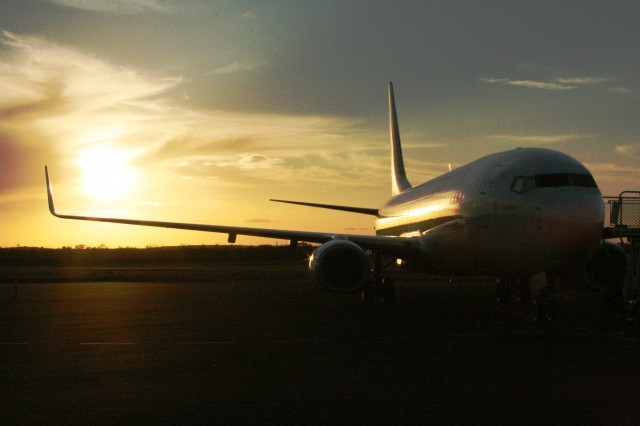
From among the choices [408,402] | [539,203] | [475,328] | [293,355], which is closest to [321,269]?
[475,328]

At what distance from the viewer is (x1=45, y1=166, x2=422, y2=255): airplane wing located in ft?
60.3

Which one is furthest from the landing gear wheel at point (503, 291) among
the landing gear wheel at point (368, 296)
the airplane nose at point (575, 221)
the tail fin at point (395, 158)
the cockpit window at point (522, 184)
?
the tail fin at point (395, 158)

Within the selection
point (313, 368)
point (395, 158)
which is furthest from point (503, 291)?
point (395, 158)

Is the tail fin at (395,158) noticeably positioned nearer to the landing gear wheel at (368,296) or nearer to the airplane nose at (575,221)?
the landing gear wheel at (368,296)

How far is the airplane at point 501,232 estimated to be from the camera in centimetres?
1280

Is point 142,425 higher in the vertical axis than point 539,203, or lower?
lower

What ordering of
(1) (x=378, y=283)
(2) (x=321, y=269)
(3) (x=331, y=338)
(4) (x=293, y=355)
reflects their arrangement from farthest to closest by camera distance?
(1) (x=378, y=283), (2) (x=321, y=269), (3) (x=331, y=338), (4) (x=293, y=355)

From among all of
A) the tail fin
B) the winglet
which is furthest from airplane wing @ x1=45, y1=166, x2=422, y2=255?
the tail fin

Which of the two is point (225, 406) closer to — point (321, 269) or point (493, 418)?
point (493, 418)

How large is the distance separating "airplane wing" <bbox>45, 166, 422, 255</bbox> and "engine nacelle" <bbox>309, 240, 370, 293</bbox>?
101 centimetres

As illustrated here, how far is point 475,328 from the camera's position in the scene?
13.2 meters

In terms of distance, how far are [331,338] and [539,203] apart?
4441mm

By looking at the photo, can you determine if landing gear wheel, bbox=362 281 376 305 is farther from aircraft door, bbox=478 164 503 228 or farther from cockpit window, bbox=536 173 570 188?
cockpit window, bbox=536 173 570 188

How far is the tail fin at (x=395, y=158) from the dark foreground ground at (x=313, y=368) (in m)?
Result: 15.7
